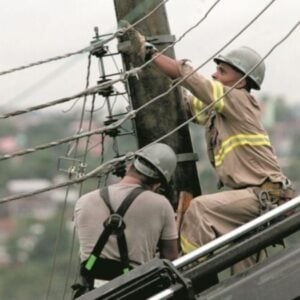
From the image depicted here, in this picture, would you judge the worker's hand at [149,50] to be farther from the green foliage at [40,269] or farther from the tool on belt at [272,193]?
the green foliage at [40,269]

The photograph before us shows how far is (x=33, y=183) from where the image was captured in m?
5.51

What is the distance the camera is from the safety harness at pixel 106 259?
18.2 ft

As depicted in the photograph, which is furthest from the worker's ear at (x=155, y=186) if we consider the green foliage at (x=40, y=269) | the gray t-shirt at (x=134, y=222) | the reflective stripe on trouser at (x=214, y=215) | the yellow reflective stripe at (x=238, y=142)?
the green foliage at (x=40, y=269)

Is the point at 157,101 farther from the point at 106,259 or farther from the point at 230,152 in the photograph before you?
the point at 106,259

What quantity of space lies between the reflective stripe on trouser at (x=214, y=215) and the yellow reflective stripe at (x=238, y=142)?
0.22 metres

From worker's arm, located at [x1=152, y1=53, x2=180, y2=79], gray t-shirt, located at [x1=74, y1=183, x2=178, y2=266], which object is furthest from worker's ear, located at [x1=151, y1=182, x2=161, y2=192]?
worker's arm, located at [x1=152, y1=53, x2=180, y2=79]

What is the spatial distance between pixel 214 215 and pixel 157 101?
0.71 metres

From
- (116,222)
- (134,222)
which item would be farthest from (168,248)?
(116,222)

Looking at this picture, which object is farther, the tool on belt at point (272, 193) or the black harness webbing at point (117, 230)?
the tool on belt at point (272, 193)

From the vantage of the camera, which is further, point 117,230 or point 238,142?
point 238,142

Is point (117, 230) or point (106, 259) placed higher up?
point (117, 230)

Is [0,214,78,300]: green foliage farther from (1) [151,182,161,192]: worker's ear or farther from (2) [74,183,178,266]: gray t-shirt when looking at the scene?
(1) [151,182,161,192]: worker's ear

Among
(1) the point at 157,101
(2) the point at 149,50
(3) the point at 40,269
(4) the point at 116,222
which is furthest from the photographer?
(3) the point at 40,269

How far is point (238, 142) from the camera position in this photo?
6.07 metres
